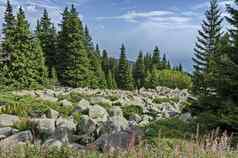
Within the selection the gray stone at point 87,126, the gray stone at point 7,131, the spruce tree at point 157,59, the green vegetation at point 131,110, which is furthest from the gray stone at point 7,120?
the spruce tree at point 157,59

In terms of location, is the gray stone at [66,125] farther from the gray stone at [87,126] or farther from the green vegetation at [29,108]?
the green vegetation at [29,108]

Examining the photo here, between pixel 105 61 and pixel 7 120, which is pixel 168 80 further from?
pixel 7 120

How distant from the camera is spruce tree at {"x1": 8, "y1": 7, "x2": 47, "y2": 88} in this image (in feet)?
115

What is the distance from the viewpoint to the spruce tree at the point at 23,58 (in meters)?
35.1

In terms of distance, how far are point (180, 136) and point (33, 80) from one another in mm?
28655

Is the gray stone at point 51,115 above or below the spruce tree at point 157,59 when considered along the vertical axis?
below

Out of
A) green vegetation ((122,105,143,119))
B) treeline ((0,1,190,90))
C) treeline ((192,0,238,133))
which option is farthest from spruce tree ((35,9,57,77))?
treeline ((192,0,238,133))

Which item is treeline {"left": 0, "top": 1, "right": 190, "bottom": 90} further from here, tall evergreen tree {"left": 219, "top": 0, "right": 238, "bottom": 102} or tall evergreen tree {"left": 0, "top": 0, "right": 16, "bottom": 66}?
tall evergreen tree {"left": 219, "top": 0, "right": 238, "bottom": 102}

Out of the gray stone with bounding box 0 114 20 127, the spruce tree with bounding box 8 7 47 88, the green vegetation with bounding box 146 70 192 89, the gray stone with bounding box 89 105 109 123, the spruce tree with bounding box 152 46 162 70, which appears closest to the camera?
the gray stone with bounding box 0 114 20 127

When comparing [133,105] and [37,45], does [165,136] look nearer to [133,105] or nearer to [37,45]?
[133,105]

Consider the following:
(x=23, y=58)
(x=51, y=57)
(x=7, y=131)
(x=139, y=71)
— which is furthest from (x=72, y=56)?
(x=7, y=131)

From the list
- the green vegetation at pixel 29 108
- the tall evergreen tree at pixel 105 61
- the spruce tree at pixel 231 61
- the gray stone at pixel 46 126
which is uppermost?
the tall evergreen tree at pixel 105 61

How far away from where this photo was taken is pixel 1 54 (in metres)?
35.0

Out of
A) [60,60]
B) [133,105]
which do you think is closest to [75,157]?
[133,105]
